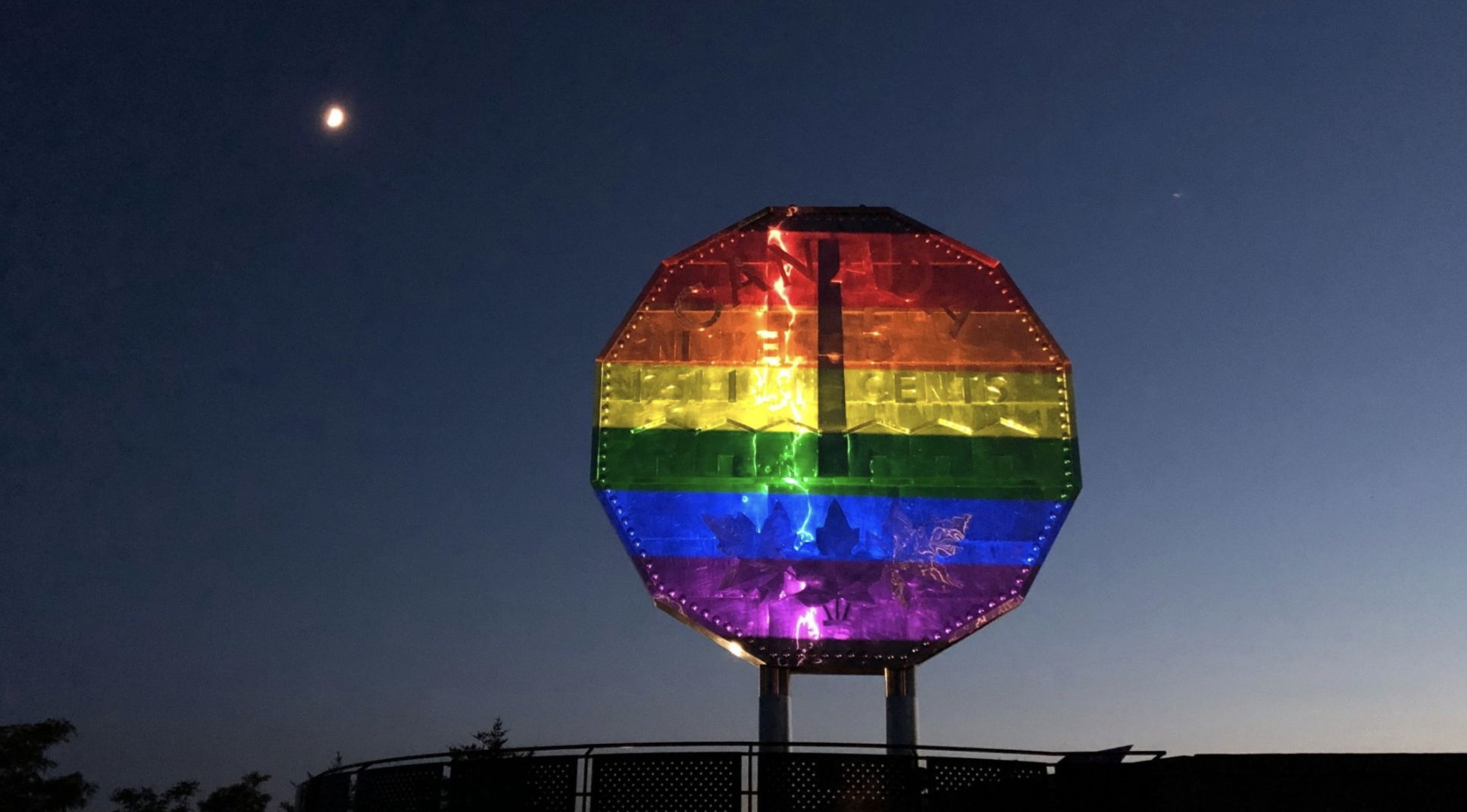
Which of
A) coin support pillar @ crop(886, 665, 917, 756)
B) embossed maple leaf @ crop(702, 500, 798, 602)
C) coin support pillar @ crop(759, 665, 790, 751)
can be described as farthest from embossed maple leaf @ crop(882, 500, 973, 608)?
coin support pillar @ crop(759, 665, 790, 751)

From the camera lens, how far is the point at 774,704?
11602mm

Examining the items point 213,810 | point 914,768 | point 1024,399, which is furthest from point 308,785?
point 213,810

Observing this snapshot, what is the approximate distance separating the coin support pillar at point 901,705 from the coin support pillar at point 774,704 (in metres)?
0.97

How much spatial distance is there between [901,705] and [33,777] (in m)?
34.9

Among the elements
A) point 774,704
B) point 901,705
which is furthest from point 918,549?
point 774,704

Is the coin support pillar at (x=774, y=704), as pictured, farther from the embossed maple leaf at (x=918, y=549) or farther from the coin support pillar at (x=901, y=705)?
the embossed maple leaf at (x=918, y=549)

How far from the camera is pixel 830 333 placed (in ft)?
41.0

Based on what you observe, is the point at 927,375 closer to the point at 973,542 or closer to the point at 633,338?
the point at 973,542

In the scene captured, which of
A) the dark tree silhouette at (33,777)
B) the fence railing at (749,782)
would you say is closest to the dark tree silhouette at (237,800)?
the dark tree silhouette at (33,777)

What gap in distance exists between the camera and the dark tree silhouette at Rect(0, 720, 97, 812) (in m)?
36.1

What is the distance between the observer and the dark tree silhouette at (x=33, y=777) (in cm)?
3606

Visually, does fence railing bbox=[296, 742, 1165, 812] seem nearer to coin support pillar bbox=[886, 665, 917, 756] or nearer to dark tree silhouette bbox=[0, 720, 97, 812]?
coin support pillar bbox=[886, 665, 917, 756]

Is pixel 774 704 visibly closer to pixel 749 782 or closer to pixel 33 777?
pixel 749 782

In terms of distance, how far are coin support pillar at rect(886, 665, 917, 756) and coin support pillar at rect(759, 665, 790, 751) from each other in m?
0.97
